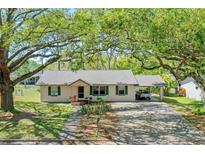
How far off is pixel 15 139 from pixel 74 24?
4.45m

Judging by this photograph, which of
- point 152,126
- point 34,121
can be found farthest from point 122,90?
point 34,121

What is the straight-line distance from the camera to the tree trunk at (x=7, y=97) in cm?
1703

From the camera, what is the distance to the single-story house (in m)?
18.9

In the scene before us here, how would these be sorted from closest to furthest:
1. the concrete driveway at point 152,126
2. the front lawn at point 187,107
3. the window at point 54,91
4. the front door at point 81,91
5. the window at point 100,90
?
1. the concrete driveway at point 152,126
2. the front lawn at point 187,107
3. the front door at point 81,91
4. the window at point 100,90
5. the window at point 54,91

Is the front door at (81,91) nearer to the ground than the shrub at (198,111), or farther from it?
farther from it

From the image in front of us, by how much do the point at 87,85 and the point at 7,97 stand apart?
424 centimetres

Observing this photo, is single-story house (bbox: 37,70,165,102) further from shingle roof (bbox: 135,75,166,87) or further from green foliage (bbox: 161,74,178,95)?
green foliage (bbox: 161,74,178,95)

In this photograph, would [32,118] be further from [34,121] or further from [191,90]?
[191,90]

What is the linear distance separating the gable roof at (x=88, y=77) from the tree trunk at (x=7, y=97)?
3.70 metres

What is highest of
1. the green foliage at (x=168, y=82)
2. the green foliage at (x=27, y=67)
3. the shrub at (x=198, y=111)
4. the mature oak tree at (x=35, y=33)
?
the mature oak tree at (x=35, y=33)

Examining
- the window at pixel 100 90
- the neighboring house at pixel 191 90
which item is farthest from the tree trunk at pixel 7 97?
the neighboring house at pixel 191 90

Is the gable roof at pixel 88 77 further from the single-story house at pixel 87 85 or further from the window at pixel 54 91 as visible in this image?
the window at pixel 54 91
